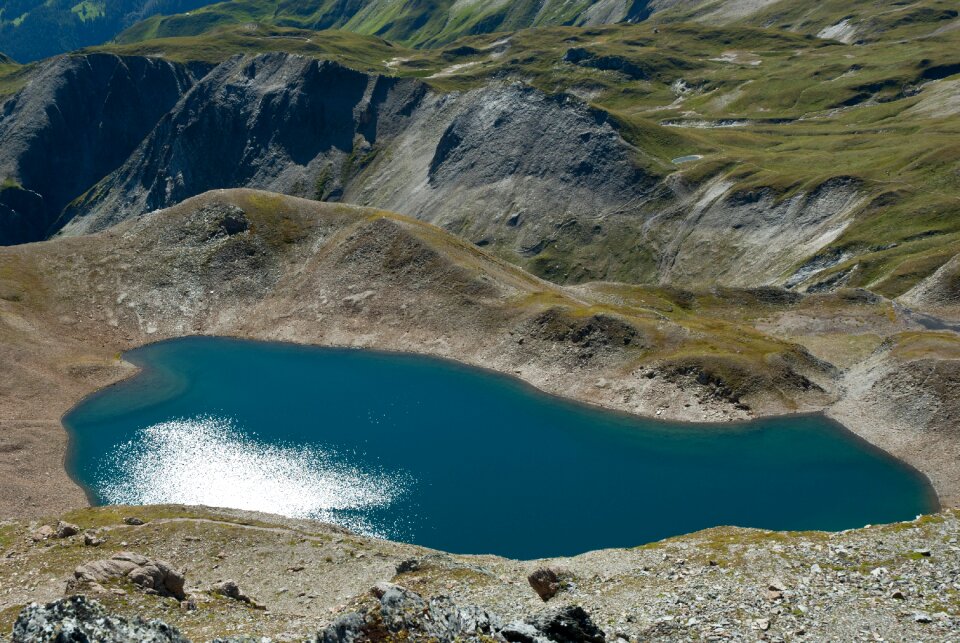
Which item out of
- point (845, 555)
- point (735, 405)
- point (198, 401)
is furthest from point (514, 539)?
point (198, 401)

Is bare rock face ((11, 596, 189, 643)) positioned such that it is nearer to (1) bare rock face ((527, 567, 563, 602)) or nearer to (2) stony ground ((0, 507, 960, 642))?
(2) stony ground ((0, 507, 960, 642))

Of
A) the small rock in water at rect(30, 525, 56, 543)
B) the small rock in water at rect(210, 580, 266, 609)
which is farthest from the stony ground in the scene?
the small rock in water at rect(210, 580, 266, 609)

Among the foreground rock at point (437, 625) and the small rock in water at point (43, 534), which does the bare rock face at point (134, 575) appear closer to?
the small rock in water at point (43, 534)

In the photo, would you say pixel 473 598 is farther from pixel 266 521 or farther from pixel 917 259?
pixel 917 259

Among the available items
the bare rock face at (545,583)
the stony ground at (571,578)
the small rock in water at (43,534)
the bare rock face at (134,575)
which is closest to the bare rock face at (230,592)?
the stony ground at (571,578)

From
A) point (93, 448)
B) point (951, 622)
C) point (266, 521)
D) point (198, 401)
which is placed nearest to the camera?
point (951, 622)

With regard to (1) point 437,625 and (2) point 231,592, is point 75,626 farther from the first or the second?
(2) point 231,592
